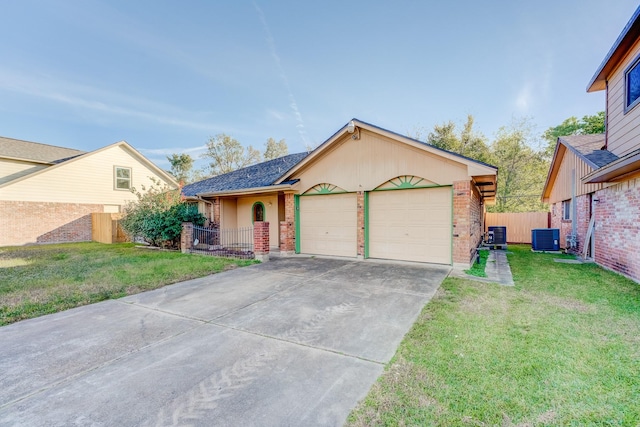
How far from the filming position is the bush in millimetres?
12445

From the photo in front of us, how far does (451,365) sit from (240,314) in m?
3.32

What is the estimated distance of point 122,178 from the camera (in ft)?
61.4

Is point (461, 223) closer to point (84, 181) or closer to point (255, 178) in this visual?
point (255, 178)

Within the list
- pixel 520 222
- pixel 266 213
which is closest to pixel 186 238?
pixel 266 213

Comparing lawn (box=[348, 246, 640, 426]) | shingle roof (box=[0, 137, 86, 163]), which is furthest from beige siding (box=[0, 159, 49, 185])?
lawn (box=[348, 246, 640, 426])

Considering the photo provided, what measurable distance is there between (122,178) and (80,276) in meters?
14.0

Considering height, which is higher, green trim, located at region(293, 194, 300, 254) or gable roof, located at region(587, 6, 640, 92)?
gable roof, located at region(587, 6, 640, 92)

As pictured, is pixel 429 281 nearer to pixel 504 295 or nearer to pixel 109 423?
pixel 504 295

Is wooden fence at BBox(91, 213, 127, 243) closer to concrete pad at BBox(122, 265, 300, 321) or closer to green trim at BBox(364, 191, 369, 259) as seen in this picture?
concrete pad at BBox(122, 265, 300, 321)

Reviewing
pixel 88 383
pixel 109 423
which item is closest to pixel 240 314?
pixel 88 383

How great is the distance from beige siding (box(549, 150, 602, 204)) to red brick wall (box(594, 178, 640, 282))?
1071 mm

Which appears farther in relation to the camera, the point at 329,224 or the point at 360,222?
the point at 329,224

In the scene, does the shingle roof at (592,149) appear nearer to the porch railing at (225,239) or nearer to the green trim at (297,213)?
the green trim at (297,213)

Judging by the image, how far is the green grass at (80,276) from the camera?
5.26 metres
